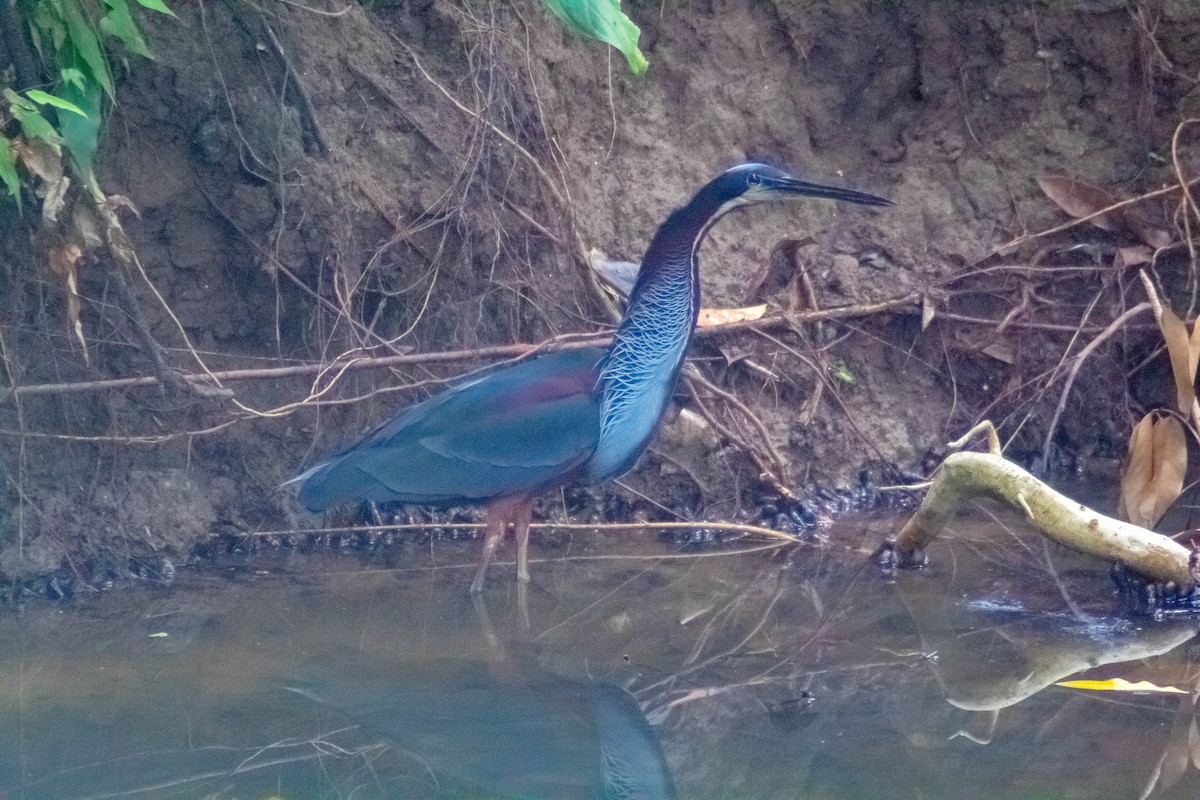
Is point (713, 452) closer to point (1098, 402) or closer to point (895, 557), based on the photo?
point (895, 557)

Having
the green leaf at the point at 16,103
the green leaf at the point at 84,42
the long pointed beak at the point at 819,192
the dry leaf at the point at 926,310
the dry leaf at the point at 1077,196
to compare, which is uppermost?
the green leaf at the point at 84,42

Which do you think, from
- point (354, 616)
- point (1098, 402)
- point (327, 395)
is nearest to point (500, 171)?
point (327, 395)

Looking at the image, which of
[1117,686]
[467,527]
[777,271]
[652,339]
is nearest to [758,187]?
[652,339]

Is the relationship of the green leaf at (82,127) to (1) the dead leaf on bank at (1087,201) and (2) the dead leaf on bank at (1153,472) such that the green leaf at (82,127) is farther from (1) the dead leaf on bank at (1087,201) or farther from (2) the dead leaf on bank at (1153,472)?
(1) the dead leaf on bank at (1087,201)

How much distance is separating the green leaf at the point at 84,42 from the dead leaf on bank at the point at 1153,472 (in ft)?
13.5

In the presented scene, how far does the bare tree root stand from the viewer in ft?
12.9

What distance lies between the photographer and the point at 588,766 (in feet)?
10.6

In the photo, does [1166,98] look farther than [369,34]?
Yes

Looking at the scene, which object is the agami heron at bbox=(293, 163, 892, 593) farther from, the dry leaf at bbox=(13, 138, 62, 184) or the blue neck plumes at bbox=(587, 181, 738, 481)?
the dry leaf at bbox=(13, 138, 62, 184)

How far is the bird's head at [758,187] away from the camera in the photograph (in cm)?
481

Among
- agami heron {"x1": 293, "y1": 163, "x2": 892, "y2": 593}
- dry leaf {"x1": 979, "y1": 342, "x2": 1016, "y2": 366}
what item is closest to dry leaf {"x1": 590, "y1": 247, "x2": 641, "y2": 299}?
agami heron {"x1": 293, "y1": 163, "x2": 892, "y2": 593}

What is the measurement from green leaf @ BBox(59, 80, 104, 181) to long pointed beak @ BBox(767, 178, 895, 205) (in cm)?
259

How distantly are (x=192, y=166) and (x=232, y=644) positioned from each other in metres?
2.27

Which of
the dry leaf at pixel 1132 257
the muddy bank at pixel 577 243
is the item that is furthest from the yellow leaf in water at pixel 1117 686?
the dry leaf at pixel 1132 257
